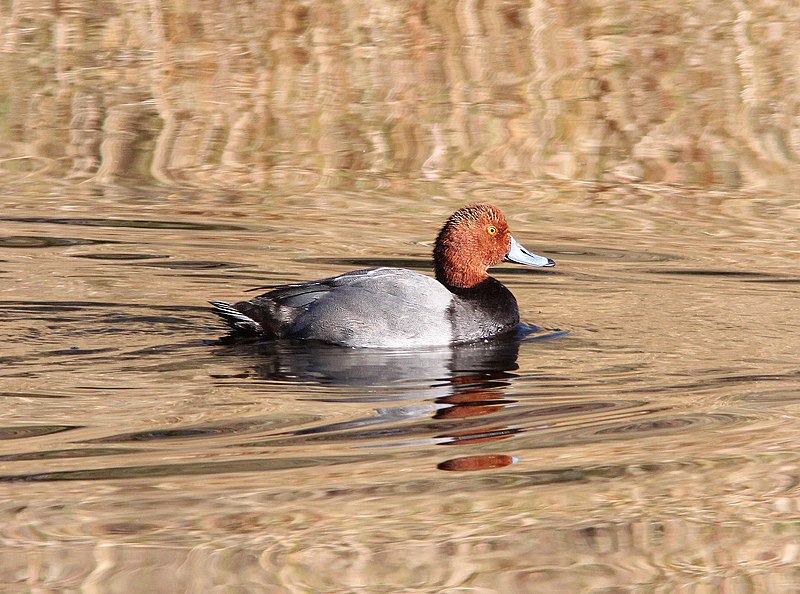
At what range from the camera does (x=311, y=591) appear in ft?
16.4

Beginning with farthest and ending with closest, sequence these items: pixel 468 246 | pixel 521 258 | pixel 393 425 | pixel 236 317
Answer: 1. pixel 521 258
2. pixel 468 246
3. pixel 236 317
4. pixel 393 425

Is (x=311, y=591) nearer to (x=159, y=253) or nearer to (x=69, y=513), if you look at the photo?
(x=69, y=513)

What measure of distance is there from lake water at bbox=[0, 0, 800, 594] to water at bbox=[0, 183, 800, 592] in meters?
0.02

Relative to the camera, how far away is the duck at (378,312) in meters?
8.44

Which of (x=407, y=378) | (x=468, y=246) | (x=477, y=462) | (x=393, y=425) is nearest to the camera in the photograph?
(x=477, y=462)

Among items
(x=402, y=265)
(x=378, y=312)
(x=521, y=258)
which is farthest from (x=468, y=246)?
(x=402, y=265)

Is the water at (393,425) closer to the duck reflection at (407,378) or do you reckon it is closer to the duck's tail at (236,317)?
the duck reflection at (407,378)

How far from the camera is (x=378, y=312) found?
27.6 feet

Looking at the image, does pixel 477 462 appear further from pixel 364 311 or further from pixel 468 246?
pixel 468 246

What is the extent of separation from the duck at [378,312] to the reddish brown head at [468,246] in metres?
0.04

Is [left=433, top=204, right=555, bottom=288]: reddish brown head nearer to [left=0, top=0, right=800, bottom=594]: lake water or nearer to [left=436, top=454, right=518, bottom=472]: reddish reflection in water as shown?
[left=0, top=0, right=800, bottom=594]: lake water

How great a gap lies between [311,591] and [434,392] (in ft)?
8.71

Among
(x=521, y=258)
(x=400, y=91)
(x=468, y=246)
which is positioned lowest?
(x=521, y=258)

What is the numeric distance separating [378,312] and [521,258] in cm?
146
